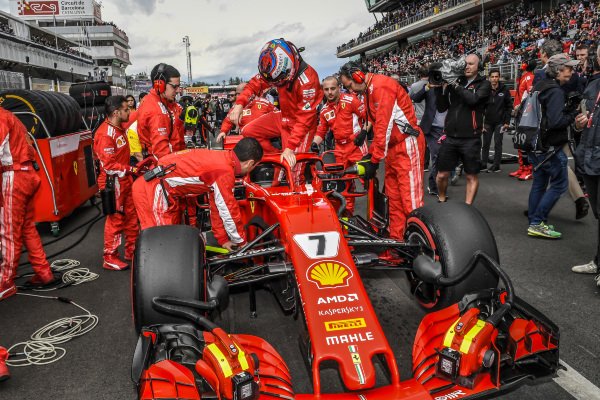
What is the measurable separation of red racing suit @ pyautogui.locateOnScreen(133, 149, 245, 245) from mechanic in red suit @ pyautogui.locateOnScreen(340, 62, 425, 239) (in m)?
1.61

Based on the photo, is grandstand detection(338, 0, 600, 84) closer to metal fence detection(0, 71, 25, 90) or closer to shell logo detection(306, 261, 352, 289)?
shell logo detection(306, 261, 352, 289)

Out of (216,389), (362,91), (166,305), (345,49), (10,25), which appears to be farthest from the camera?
(345,49)

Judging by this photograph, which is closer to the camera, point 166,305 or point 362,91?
point 166,305

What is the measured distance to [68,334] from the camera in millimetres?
3451

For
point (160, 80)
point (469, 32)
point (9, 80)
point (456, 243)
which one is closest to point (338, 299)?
point (456, 243)

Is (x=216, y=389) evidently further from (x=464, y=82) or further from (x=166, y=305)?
(x=464, y=82)

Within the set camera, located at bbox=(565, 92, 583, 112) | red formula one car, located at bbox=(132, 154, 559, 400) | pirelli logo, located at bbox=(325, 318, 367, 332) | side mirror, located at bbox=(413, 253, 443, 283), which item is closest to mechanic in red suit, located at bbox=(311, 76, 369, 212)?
camera, located at bbox=(565, 92, 583, 112)

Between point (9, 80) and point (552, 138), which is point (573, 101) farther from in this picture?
point (9, 80)

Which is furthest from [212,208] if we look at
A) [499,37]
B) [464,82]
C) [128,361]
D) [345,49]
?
[345,49]

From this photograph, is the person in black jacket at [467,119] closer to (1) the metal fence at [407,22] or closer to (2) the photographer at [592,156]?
(2) the photographer at [592,156]

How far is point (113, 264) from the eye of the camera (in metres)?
4.90

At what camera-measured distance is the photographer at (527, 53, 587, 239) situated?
16.2 ft

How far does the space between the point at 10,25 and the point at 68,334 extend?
176 ft

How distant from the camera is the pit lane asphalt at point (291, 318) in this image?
2.76 m
